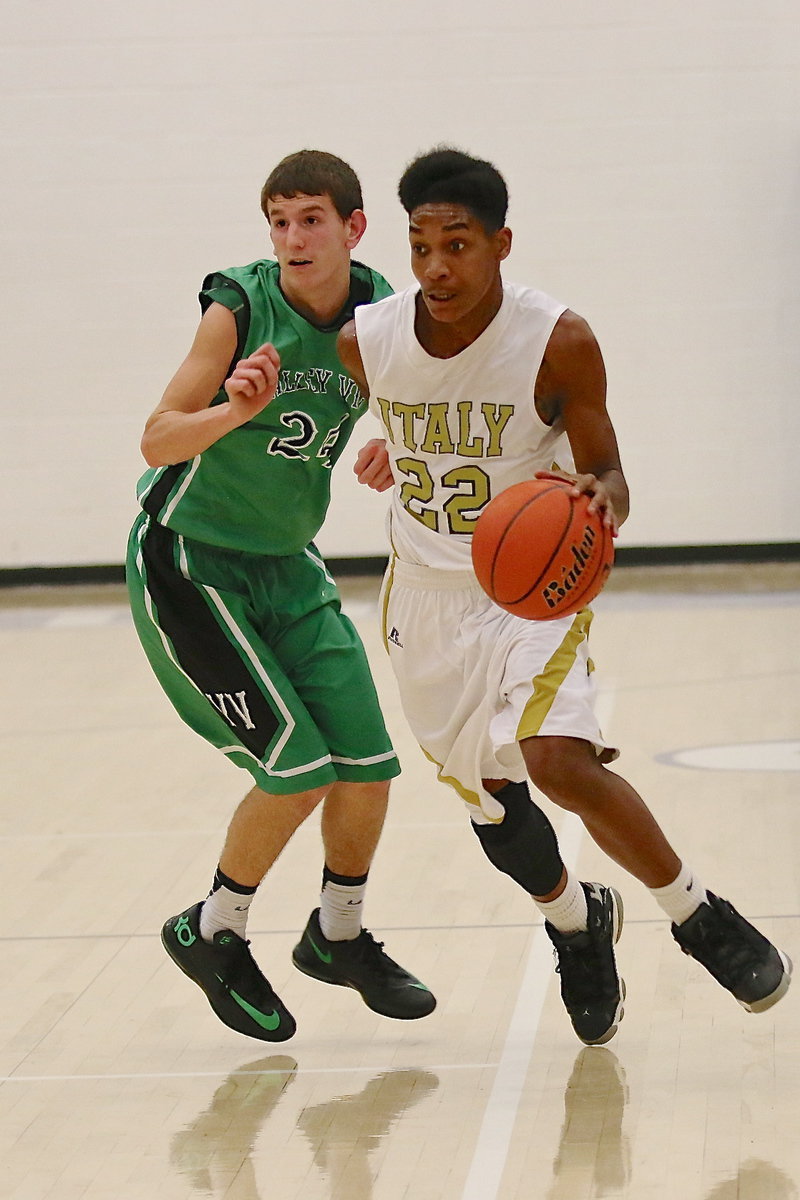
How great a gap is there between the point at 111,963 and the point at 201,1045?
0.61m

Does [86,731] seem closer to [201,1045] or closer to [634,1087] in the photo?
[201,1045]

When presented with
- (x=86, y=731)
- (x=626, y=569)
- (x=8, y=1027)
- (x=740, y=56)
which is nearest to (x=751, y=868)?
(x=8, y=1027)

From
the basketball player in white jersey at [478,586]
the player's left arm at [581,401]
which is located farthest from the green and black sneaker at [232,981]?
the player's left arm at [581,401]

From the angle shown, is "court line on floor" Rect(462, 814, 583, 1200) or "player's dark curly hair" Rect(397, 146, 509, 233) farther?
"player's dark curly hair" Rect(397, 146, 509, 233)

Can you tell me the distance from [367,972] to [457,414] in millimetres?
1316

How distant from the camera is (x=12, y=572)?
1093 centimetres

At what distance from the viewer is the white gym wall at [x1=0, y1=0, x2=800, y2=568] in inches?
397

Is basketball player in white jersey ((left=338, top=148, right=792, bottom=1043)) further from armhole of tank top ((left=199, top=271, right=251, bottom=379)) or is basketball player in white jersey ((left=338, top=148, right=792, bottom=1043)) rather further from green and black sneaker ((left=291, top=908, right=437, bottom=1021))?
green and black sneaker ((left=291, top=908, right=437, bottom=1021))

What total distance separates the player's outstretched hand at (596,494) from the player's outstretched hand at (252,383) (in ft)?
1.90

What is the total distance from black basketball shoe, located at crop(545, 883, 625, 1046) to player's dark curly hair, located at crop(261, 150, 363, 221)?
5.36ft

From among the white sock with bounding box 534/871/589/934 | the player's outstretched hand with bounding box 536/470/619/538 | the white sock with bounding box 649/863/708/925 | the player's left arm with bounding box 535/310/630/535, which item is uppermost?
the player's left arm with bounding box 535/310/630/535

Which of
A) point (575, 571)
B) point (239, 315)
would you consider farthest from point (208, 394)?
point (575, 571)

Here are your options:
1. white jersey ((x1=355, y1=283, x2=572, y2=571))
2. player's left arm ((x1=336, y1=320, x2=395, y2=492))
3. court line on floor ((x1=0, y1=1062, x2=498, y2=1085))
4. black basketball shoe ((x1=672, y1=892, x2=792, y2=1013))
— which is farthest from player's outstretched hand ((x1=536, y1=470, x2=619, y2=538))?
court line on floor ((x1=0, y1=1062, x2=498, y2=1085))

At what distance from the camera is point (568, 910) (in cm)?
347
